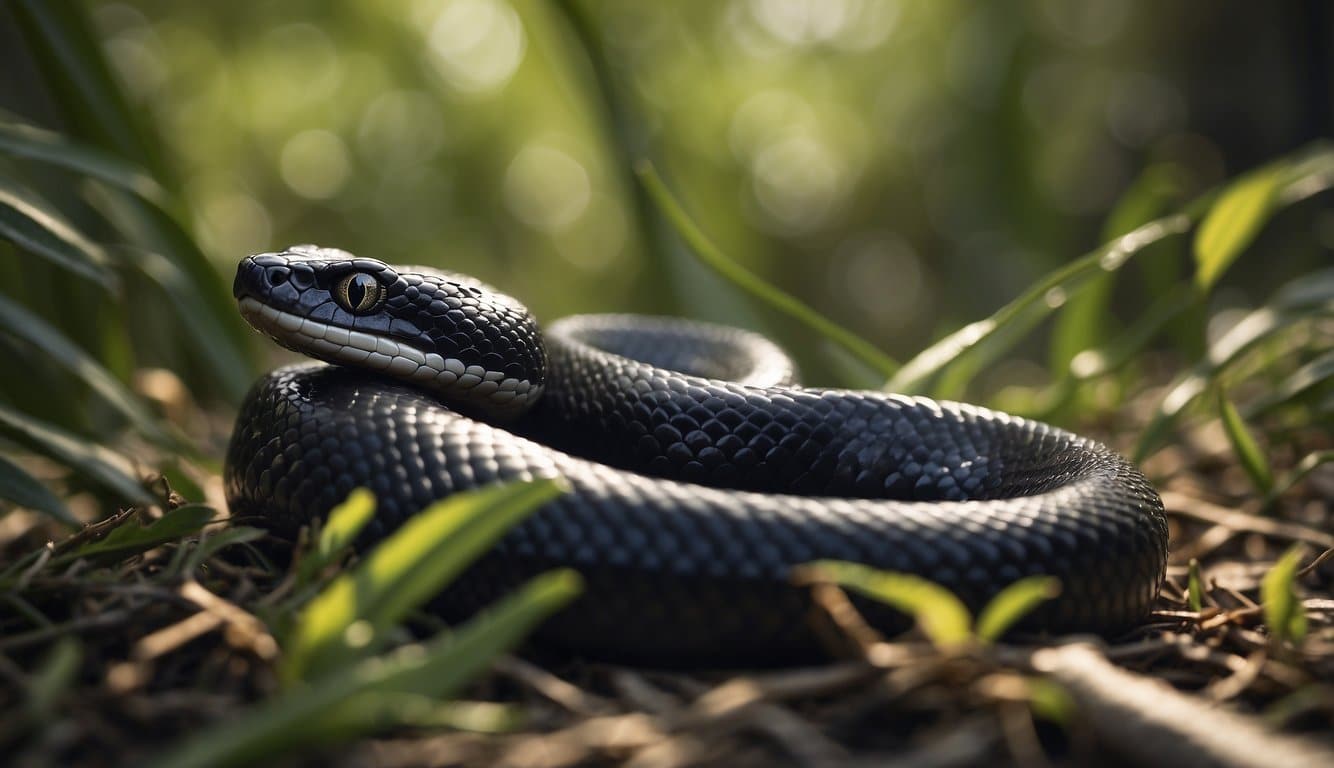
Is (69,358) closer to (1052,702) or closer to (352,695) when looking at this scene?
(352,695)

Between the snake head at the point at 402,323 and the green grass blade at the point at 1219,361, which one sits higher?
the green grass blade at the point at 1219,361

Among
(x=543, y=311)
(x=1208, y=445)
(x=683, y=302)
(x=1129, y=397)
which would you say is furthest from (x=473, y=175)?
(x=1208, y=445)

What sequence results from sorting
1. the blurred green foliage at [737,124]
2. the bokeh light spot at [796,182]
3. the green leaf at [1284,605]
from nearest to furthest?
1. the green leaf at [1284,605]
2. the blurred green foliage at [737,124]
3. the bokeh light spot at [796,182]

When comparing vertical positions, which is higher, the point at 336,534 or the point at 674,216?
the point at 674,216

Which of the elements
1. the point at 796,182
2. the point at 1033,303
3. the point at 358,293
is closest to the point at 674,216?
the point at 358,293

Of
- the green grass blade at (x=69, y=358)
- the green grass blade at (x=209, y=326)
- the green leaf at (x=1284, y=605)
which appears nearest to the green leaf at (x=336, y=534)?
the green grass blade at (x=69, y=358)

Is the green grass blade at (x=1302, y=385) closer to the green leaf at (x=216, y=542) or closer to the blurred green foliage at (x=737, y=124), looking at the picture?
the green leaf at (x=216, y=542)

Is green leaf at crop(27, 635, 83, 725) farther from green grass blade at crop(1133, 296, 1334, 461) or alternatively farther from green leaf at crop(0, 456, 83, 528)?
green grass blade at crop(1133, 296, 1334, 461)
